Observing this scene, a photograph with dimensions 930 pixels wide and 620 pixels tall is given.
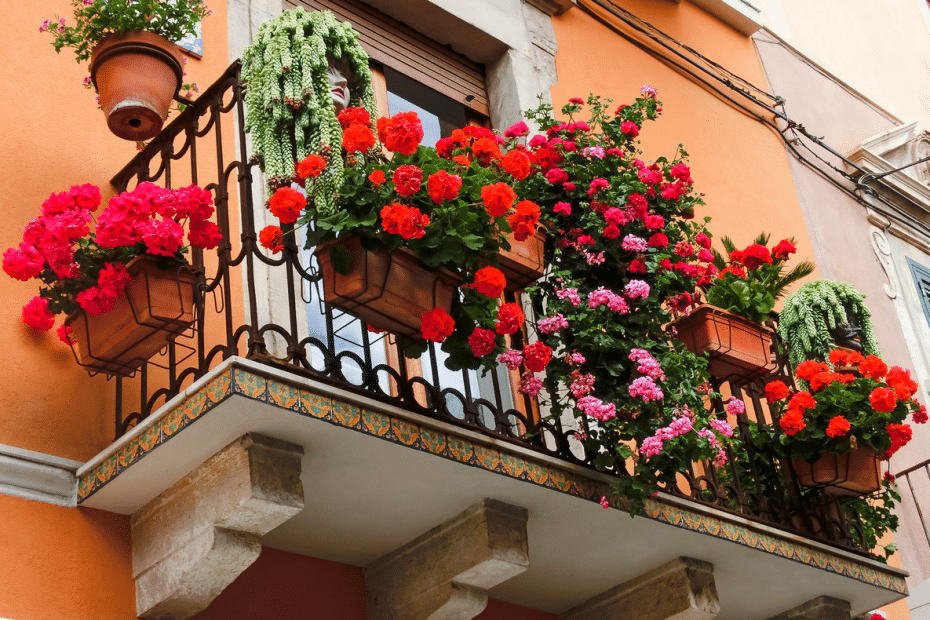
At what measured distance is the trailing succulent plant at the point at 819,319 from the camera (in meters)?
6.44

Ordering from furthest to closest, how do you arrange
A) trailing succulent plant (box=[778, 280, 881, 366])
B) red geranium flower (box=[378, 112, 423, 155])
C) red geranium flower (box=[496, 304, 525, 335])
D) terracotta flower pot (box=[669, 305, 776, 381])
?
trailing succulent plant (box=[778, 280, 881, 366])
terracotta flower pot (box=[669, 305, 776, 381])
red geranium flower (box=[496, 304, 525, 335])
red geranium flower (box=[378, 112, 423, 155])

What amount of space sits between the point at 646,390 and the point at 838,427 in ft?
4.51

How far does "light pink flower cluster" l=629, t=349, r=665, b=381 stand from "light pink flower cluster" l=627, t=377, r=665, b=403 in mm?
46

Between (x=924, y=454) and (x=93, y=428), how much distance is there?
5.83 metres

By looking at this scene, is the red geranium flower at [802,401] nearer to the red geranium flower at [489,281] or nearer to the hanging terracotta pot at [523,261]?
the hanging terracotta pot at [523,261]

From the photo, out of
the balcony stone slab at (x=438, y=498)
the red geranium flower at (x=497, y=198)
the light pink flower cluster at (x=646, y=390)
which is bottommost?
the balcony stone slab at (x=438, y=498)

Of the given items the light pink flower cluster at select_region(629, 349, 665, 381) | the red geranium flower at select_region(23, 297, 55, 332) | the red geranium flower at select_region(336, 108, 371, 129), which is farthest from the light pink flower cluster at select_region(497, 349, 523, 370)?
the red geranium flower at select_region(23, 297, 55, 332)

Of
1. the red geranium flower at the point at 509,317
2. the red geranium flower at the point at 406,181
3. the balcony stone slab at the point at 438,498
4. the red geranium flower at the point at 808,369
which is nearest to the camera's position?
the balcony stone slab at the point at 438,498

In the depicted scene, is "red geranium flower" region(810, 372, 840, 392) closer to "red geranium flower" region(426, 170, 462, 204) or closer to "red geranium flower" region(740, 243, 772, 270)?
"red geranium flower" region(740, 243, 772, 270)

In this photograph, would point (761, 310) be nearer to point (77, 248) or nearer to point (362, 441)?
point (362, 441)

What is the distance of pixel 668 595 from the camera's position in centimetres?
534

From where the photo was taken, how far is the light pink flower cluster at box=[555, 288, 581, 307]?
5.05 metres

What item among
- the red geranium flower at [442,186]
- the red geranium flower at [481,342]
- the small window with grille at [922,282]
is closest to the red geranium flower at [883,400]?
the red geranium flower at [481,342]

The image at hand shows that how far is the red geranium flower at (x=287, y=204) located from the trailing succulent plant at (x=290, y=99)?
0.13m
